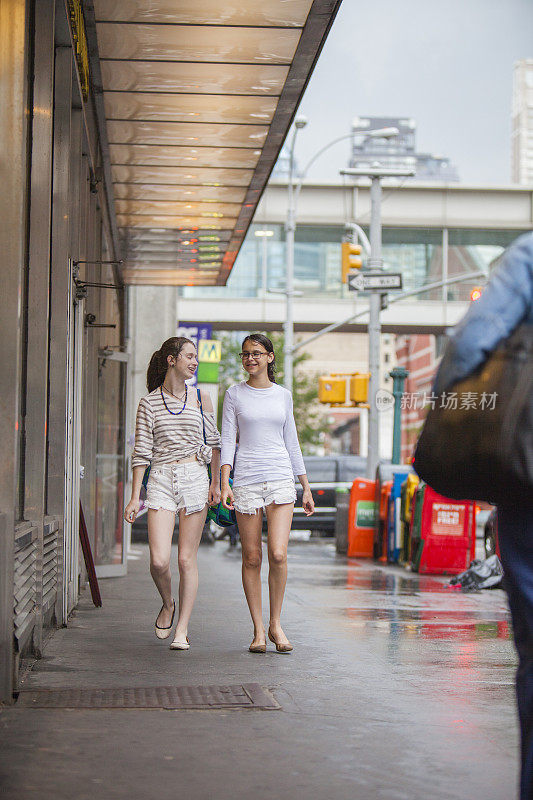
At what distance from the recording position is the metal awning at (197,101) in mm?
8673

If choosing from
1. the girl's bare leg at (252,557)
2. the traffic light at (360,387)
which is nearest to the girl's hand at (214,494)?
the girl's bare leg at (252,557)

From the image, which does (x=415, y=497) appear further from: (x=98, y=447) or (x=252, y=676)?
(x=252, y=676)

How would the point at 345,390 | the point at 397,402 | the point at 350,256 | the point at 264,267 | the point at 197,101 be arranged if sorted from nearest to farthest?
the point at 197,101 → the point at 397,402 → the point at 345,390 → the point at 350,256 → the point at 264,267

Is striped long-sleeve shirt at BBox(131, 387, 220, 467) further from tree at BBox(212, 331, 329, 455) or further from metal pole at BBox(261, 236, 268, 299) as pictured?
tree at BBox(212, 331, 329, 455)

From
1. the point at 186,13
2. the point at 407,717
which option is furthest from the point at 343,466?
the point at 407,717

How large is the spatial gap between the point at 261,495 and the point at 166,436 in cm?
76

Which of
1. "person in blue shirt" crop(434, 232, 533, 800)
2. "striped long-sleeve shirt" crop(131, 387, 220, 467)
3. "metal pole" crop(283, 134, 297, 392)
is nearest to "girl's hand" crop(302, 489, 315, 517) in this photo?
"striped long-sleeve shirt" crop(131, 387, 220, 467)

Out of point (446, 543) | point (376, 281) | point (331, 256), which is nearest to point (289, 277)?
point (331, 256)

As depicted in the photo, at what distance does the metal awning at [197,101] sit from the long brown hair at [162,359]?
2373mm

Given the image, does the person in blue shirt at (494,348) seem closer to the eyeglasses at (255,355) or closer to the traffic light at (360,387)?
the eyeglasses at (255,355)

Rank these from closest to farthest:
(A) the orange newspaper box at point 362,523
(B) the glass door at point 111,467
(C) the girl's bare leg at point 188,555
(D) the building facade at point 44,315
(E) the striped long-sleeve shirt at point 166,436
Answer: (D) the building facade at point 44,315
(C) the girl's bare leg at point 188,555
(E) the striped long-sleeve shirt at point 166,436
(B) the glass door at point 111,467
(A) the orange newspaper box at point 362,523

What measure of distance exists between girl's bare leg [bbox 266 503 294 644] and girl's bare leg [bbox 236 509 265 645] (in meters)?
0.08

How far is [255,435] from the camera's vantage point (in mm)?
7930

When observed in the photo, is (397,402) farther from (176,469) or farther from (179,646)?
(179,646)
